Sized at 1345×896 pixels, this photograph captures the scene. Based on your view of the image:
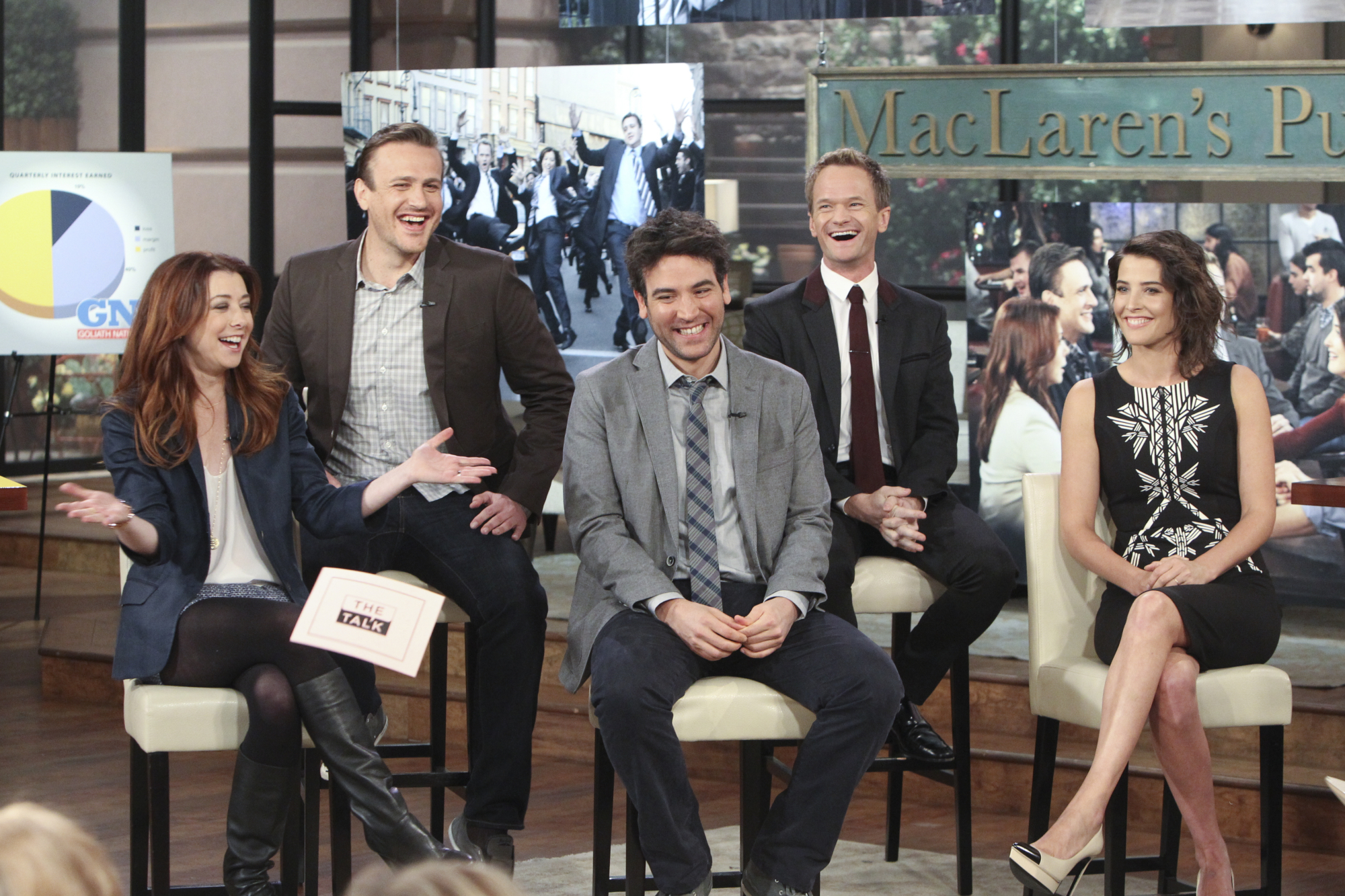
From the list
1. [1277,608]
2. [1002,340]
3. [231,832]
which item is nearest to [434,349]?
[231,832]

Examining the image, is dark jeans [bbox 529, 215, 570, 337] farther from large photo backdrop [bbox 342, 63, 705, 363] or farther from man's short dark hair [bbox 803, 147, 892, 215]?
man's short dark hair [bbox 803, 147, 892, 215]

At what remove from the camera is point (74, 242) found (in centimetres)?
614

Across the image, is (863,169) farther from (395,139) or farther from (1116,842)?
(1116,842)

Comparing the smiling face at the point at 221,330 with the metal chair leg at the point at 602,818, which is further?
the smiling face at the point at 221,330

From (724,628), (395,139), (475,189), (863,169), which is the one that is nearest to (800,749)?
(724,628)

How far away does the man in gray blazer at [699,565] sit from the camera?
2725 mm

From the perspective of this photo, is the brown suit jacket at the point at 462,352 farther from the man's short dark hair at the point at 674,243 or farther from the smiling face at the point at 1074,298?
the smiling face at the point at 1074,298

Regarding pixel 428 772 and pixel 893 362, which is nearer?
pixel 428 772

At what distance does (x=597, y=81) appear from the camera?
201 inches

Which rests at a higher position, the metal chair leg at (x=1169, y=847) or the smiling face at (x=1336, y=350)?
the smiling face at (x=1336, y=350)

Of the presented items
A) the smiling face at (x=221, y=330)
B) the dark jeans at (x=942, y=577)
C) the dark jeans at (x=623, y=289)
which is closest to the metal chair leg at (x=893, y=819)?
the dark jeans at (x=942, y=577)

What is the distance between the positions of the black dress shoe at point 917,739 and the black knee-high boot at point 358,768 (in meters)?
1.14

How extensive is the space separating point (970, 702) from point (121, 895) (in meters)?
3.41

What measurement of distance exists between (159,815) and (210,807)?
128 centimetres
